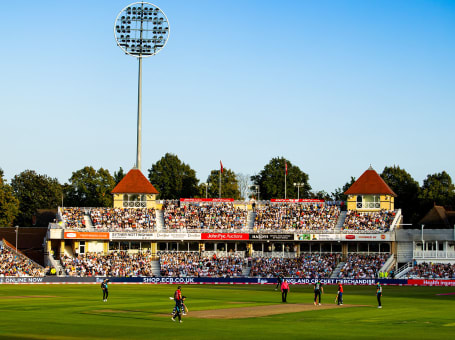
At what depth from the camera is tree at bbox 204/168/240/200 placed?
132m

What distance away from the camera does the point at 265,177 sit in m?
139

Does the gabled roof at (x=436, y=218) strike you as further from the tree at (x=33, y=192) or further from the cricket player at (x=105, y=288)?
the tree at (x=33, y=192)

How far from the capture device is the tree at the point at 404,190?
121 meters

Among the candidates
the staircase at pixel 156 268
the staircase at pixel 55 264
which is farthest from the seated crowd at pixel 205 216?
the staircase at pixel 55 264

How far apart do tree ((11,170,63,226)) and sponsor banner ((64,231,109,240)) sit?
47845 millimetres

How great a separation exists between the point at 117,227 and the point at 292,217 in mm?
23568

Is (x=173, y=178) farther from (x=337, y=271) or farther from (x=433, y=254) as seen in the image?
(x=433, y=254)

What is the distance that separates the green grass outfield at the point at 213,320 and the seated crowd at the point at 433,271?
79.3 ft

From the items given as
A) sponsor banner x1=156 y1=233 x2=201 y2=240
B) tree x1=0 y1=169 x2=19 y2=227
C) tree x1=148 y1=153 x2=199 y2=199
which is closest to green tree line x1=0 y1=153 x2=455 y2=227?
tree x1=148 y1=153 x2=199 y2=199

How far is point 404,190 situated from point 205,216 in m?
44.8

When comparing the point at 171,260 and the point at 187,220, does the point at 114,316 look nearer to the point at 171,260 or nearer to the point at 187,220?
the point at 171,260

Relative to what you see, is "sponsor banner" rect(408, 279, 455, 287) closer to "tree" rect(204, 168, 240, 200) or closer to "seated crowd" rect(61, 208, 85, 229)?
"seated crowd" rect(61, 208, 85, 229)

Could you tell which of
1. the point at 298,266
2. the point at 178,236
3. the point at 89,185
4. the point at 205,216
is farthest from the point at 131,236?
the point at 89,185

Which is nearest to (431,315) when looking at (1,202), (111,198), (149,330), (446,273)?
(149,330)
